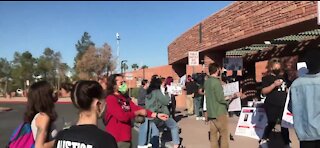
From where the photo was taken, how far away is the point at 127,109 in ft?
18.3

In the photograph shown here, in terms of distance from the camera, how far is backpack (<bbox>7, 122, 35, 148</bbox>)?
3.94 meters

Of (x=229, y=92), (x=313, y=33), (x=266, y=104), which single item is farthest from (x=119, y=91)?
(x=313, y=33)

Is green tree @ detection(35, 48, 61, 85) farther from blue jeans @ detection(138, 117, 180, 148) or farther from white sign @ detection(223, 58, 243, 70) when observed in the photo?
blue jeans @ detection(138, 117, 180, 148)

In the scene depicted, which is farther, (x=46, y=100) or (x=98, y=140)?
(x=46, y=100)

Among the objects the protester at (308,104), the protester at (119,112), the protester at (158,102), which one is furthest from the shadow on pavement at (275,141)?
the protester at (308,104)

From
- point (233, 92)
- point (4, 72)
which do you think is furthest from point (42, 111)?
point (4, 72)

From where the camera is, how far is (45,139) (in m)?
3.76

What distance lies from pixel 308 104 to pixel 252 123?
5.84 metres

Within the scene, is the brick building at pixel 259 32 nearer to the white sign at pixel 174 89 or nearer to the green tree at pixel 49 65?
the white sign at pixel 174 89

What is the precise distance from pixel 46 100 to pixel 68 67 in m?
83.6

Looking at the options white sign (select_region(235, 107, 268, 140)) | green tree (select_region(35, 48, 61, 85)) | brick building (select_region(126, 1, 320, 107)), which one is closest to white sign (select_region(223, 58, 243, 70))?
brick building (select_region(126, 1, 320, 107))

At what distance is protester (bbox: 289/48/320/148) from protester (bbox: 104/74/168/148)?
1803 mm

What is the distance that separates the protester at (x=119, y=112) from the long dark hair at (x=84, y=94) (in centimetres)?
259

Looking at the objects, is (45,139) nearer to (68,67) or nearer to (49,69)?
(49,69)
